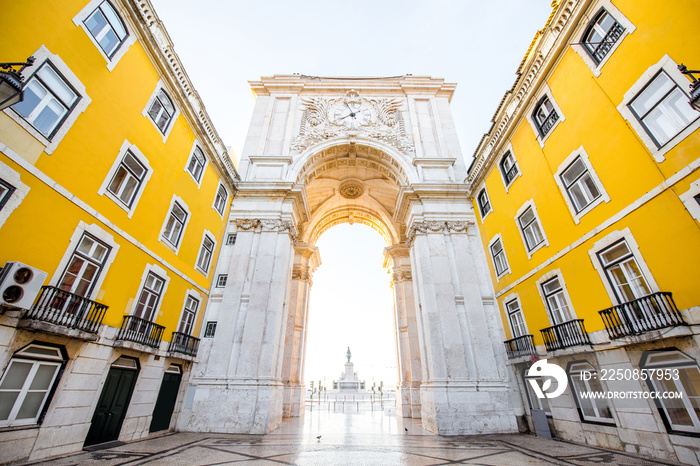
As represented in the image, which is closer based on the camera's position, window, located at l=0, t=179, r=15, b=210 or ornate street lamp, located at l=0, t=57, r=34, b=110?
ornate street lamp, located at l=0, t=57, r=34, b=110

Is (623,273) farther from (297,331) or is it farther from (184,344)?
(297,331)

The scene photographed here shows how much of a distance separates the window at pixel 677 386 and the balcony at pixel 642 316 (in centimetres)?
68

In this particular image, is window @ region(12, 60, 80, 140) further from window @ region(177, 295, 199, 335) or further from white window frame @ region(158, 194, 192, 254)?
window @ region(177, 295, 199, 335)

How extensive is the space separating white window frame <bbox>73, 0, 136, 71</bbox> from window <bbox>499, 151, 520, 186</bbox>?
1507cm

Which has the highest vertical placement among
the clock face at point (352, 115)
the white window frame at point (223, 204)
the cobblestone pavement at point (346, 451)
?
the clock face at point (352, 115)

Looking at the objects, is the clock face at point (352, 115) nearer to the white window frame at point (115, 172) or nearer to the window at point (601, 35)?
the window at point (601, 35)

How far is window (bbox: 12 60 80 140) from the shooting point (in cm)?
646

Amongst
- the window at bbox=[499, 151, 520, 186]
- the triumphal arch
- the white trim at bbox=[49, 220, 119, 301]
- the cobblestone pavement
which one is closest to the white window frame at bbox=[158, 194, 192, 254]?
the white trim at bbox=[49, 220, 119, 301]

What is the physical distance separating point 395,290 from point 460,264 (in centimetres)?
835

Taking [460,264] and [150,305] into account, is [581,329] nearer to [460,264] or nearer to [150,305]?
[460,264]

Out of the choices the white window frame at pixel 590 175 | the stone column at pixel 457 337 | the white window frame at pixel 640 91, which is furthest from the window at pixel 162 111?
the white window frame at pixel 640 91

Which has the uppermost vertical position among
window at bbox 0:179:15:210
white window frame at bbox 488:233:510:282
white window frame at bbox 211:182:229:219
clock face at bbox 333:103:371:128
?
clock face at bbox 333:103:371:128

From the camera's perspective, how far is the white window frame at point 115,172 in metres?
8.36

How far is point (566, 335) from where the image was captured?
916cm
